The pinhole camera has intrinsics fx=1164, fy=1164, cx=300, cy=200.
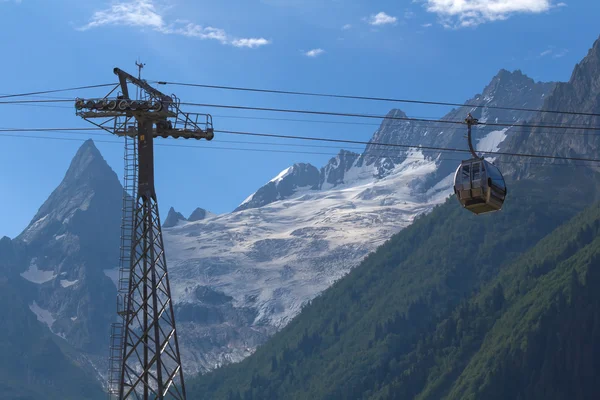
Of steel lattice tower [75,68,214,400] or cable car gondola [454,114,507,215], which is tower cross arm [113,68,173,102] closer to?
steel lattice tower [75,68,214,400]

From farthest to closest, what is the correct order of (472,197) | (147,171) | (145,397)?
(472,197), (147,171), (145,397)

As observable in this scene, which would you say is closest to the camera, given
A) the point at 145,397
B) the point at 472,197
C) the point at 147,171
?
the point at 145,397

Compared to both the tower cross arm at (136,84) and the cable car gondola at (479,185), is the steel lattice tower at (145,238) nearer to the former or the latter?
the tower cross arm at (136,84)

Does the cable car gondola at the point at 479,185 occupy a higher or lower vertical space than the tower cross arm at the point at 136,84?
lower

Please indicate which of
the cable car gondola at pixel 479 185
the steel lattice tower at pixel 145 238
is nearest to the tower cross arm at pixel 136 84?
the steel lattice tower at pixel 145 238

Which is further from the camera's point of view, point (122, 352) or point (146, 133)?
point (146, 133)

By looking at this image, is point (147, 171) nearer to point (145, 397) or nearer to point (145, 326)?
point (145, 326)

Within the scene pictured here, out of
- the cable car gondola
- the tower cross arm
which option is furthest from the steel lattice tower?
the cable car gondola

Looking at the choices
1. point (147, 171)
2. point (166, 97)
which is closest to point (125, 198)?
point (147, 171)
